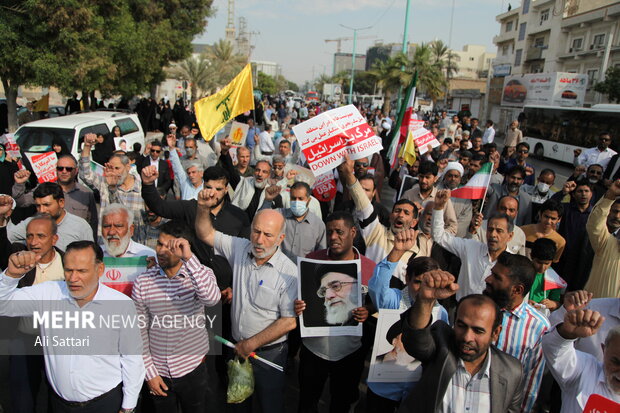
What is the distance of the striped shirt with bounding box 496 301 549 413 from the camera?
2768 millimetres

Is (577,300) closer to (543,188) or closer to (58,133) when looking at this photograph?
(543,188)

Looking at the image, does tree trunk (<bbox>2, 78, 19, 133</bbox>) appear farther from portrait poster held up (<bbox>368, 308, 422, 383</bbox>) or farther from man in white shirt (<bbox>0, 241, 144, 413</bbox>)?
portrait poster held up (<bbox>368, 308, 422, 383</bbox>)

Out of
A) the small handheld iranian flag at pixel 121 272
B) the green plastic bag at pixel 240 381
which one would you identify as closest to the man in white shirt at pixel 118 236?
the small handheld iranian flag at pixel 121 272

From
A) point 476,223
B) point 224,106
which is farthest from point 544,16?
point 476,223

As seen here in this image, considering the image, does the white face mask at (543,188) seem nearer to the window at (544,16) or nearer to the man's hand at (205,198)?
the man's hand at (205,198)

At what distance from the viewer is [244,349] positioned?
9.75 feet

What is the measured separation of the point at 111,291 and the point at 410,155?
607 cm

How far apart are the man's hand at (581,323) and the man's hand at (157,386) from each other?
7.88 feet

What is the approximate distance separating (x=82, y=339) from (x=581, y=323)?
268cm

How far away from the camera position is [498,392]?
226 cm

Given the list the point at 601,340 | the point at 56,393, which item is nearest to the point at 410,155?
the point at 601,340

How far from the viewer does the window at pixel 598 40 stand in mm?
36156

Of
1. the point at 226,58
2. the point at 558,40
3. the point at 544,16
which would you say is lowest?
the point at 226,58

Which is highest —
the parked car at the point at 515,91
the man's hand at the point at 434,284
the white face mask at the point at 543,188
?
the parked car at the point at 515,91
